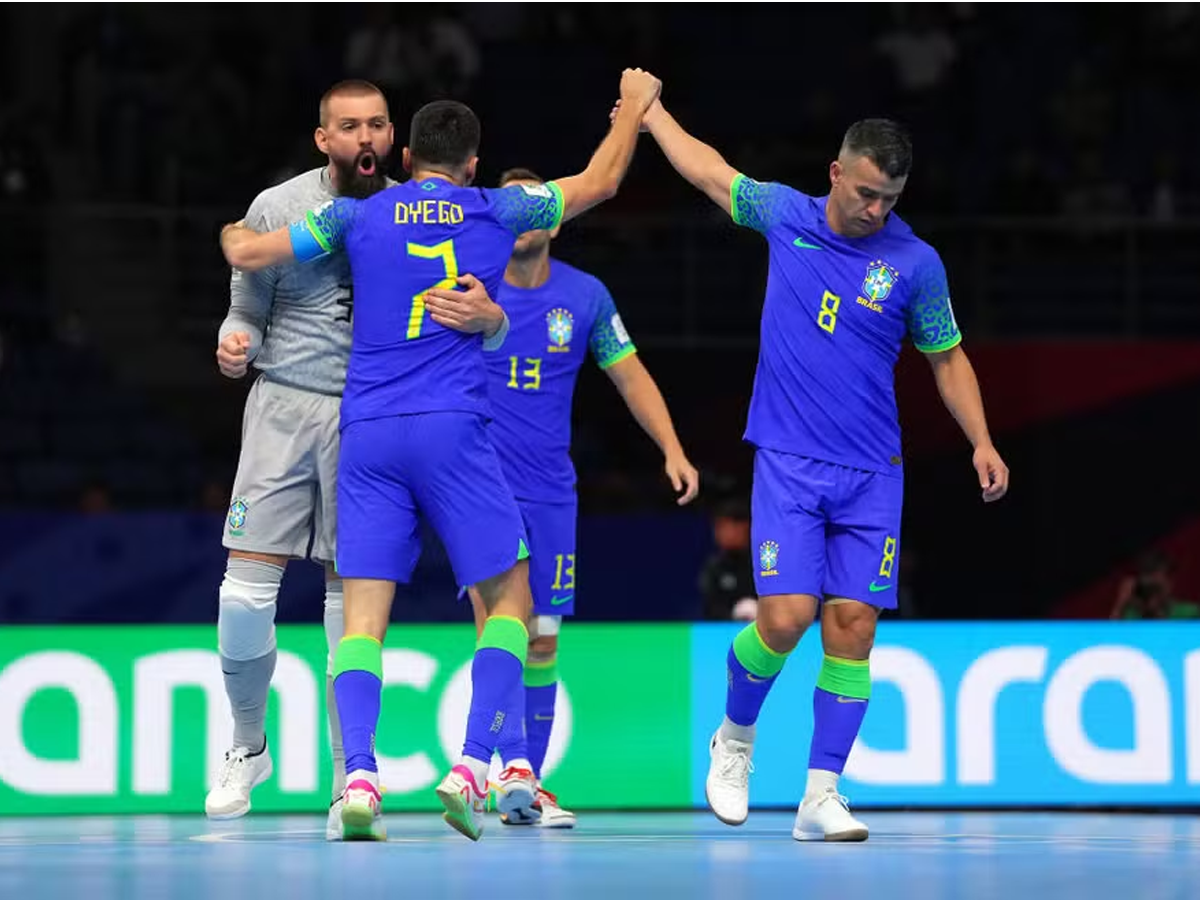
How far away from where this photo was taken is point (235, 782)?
771 cm

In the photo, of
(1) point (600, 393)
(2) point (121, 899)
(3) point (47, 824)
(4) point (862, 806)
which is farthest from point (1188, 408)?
(2) point (121, 899)

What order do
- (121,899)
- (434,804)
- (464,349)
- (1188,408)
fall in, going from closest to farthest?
(121,899), (464,349), (434,804), (1188,408)

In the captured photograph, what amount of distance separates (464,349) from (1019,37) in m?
10.6

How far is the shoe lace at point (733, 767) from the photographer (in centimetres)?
771

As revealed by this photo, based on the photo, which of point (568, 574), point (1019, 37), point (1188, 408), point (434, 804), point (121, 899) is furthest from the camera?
point (1019, 37)

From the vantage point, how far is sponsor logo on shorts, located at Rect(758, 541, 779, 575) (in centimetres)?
741

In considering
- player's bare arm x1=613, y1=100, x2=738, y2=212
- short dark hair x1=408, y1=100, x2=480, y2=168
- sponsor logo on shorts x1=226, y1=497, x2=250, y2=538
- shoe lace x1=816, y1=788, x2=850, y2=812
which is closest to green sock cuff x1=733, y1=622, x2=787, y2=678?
shoe lace x1=816, y1=788, x2=850, y2=812

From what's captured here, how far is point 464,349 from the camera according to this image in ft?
22.7

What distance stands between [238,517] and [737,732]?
5.98ft

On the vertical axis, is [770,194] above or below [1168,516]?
above

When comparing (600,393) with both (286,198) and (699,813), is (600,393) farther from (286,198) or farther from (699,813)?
(286,198)

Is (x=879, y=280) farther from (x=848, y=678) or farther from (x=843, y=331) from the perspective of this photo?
(x=848, y=678)

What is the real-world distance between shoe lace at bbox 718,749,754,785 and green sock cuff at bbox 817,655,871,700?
424mm

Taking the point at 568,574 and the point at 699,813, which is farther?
the point at 699,813
